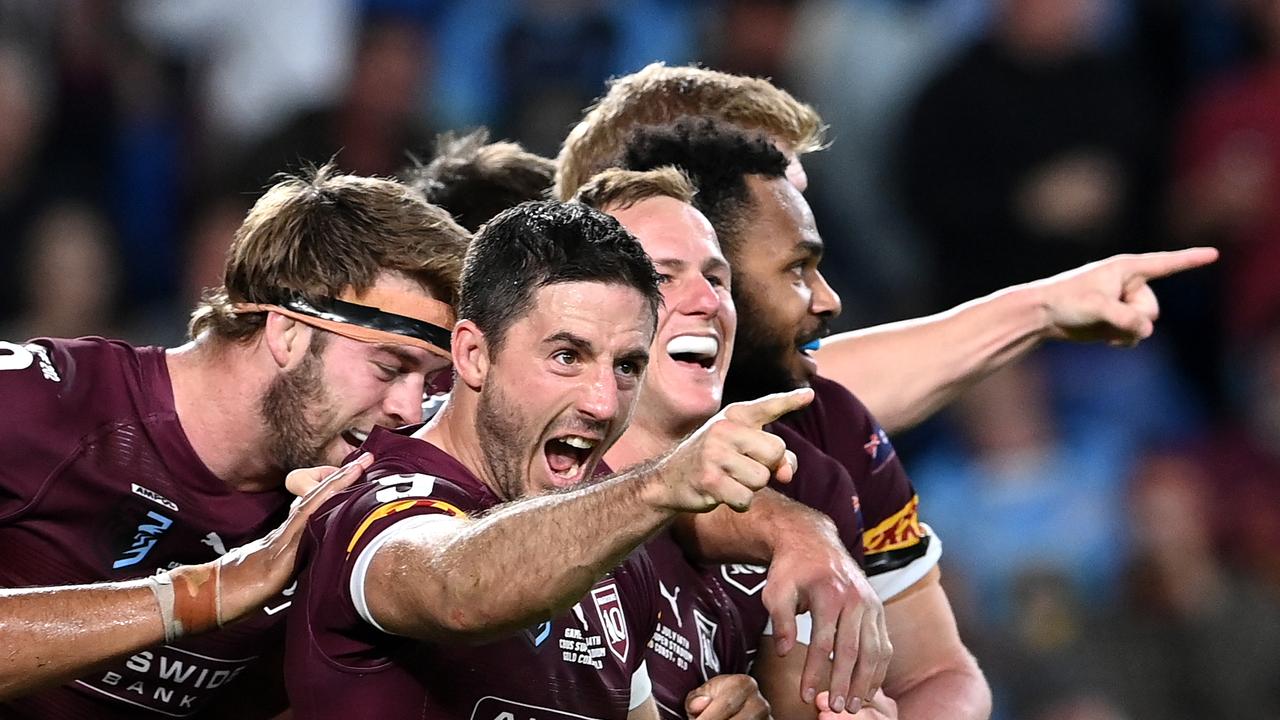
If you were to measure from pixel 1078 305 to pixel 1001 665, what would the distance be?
2.52 m

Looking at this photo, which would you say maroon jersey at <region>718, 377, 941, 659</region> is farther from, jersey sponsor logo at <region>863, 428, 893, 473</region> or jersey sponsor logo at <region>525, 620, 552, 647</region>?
jersey sponsor logo at <region>525, 620, 552, 647</region>

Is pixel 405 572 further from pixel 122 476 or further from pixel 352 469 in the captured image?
pixel 122 476

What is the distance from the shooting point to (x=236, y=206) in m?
7.90

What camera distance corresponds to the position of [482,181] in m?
4.73

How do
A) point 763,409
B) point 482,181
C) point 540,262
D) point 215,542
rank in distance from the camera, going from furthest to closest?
point 482,181 < point 215,542 < point 540,262 < point 763,409

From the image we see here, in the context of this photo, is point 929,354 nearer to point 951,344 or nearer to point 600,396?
point 951,344

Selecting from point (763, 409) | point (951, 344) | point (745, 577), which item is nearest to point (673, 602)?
point (745, 577)

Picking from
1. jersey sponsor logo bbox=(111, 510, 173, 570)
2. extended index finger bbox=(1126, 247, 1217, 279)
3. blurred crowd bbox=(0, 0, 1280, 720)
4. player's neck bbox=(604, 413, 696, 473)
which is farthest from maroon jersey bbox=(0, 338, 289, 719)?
blurred crowd bbox=(0, 0, 1280, 720)

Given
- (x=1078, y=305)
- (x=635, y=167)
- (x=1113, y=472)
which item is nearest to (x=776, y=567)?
(x=635, y=167)

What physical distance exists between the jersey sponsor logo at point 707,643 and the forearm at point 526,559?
1.10m

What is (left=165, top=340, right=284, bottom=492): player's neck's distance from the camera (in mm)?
3973

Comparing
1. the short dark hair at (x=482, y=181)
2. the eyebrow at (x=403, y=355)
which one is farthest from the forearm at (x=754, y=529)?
the short dark hair at (x=482, y=181)

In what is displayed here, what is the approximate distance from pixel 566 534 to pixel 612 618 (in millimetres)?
727

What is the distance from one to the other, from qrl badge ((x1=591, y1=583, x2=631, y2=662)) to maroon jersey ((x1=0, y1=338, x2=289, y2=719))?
2.74 ft
